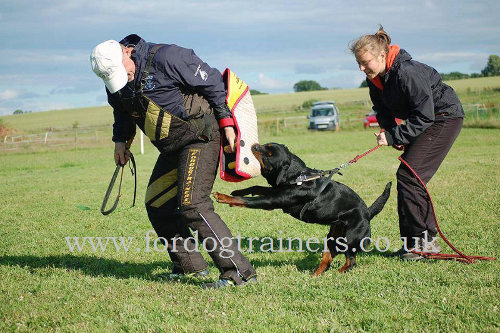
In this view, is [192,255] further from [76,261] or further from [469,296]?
[469,296]

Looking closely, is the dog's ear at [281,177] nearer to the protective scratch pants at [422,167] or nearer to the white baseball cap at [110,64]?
the protective scratch pants at [422,167]

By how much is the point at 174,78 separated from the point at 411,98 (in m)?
1.90

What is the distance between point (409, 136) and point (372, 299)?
148 centimetres

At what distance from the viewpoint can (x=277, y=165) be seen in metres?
4.04

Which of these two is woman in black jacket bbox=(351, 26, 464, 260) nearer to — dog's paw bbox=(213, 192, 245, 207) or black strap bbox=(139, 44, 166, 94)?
dog's paw bbox=(213, 192, 245, 207)

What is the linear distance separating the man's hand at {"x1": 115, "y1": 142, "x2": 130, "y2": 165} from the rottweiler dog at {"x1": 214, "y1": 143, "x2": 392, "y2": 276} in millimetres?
995

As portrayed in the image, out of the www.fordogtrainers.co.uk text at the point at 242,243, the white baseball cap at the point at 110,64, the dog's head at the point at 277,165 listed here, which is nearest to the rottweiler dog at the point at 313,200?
the dog's head at the point at 277,165

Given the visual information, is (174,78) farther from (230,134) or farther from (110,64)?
(230,134)

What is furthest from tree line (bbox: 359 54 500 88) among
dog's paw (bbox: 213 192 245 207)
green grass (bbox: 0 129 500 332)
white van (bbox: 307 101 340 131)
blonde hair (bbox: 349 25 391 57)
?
dog's paw (bbox: 213 192 245 207)

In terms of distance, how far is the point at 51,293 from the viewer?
3734mm

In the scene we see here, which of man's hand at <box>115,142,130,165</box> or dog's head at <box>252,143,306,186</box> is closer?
dog's head at <box>252,143,306,186</box>

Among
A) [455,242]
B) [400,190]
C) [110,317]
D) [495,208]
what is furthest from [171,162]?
[495,208]

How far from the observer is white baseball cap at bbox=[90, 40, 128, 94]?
10.5 ft

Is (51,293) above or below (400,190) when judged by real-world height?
below
